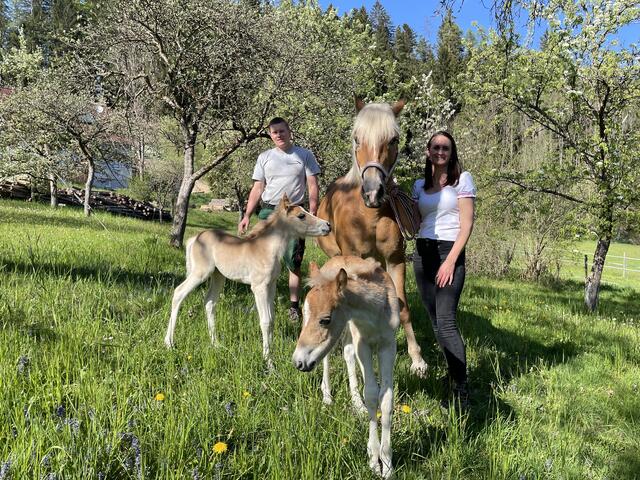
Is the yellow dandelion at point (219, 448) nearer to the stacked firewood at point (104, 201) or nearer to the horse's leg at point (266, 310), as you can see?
the horse's leg at point (266, 310)

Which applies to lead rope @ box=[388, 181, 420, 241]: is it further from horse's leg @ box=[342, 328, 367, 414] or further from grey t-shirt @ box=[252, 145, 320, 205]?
grey t-shirt @ box=[252, 145, 320, 205]

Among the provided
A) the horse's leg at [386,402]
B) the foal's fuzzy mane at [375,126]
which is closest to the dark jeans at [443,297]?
the foal's fuzzy mane at [375,126]

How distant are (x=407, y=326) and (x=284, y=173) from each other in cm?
282

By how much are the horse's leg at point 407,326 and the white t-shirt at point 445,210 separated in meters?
0.62

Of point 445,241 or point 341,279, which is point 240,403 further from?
point 445,241

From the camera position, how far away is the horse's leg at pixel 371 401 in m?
2.76

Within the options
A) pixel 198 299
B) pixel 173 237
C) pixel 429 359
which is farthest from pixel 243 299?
pixel 173 237

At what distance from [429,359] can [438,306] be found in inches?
57.9

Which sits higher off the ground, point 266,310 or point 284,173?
point 284,173

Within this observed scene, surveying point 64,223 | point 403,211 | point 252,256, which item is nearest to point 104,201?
point 64,223

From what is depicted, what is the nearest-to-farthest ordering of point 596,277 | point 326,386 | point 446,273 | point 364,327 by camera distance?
point 364,327
point 326,386
point 446,273
point 596,277

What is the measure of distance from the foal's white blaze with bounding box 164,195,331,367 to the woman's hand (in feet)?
4.79

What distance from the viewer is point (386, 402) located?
9.37 feet

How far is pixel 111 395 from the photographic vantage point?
9.52 ft
